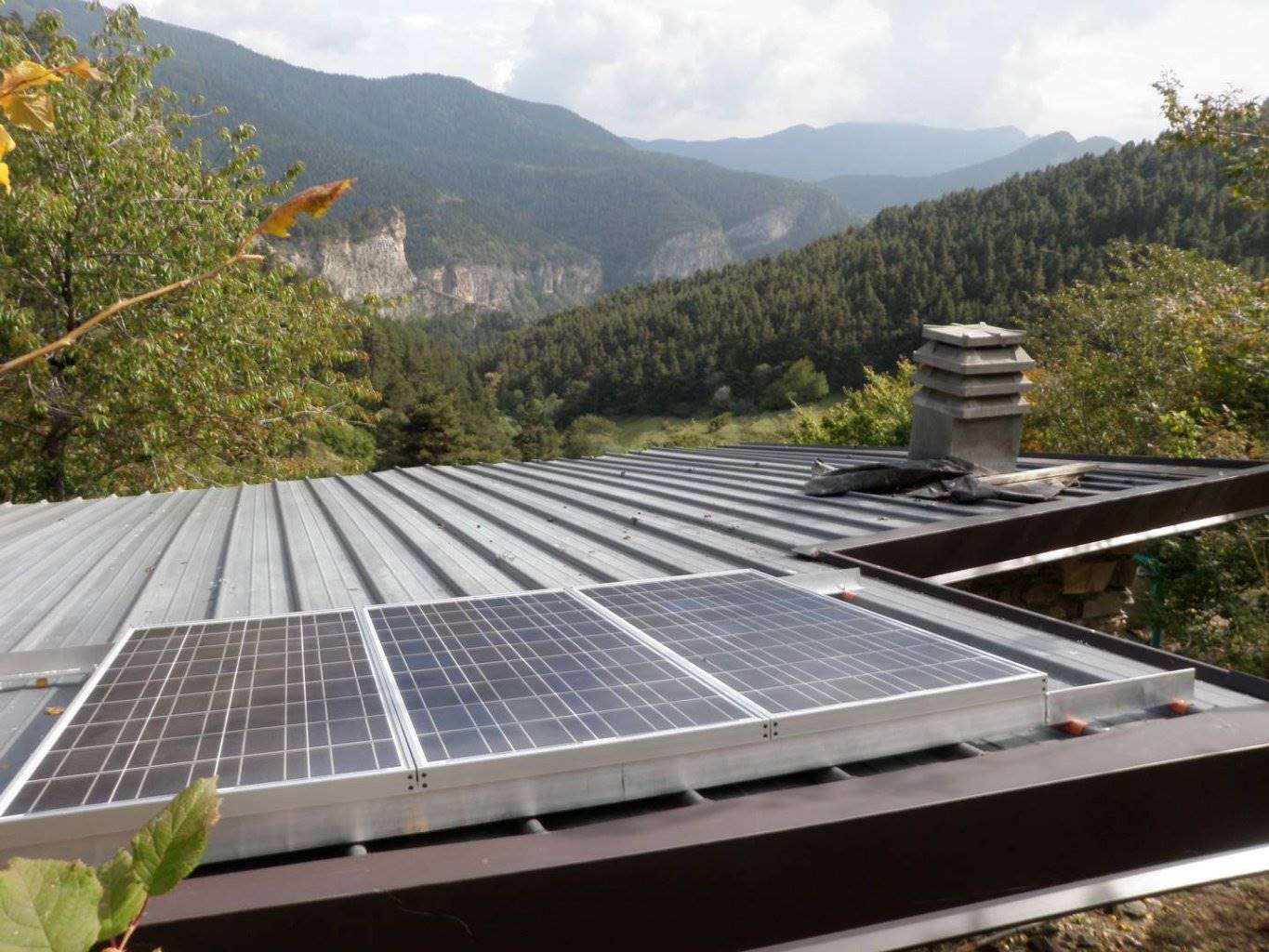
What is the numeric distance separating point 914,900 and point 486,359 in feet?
352

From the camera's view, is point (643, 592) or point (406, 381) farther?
point (406, 381)

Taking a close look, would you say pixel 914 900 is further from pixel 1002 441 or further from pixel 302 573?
pixel 1002 441

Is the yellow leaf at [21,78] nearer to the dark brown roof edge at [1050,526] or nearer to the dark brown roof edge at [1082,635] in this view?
the dark brown roof edge at [1082,635]

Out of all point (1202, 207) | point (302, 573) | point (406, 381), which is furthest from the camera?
point (406, 381)

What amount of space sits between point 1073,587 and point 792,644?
5232 mm

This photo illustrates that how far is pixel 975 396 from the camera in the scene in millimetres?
7785

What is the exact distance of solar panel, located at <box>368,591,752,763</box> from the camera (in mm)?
2563

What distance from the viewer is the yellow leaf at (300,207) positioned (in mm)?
884

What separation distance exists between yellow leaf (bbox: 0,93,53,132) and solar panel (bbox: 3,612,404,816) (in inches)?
64.2

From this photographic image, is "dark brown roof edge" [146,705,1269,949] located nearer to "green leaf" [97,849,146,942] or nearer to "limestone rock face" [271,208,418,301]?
"green leaf" [97,849,146,942]

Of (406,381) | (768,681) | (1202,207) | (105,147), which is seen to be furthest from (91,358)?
(1202,207)

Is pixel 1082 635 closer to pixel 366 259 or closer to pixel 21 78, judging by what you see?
pixel 21 78

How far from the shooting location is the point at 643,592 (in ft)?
13.7

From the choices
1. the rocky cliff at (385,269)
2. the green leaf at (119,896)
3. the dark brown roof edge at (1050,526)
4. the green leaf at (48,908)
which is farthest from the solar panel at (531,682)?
the rocky cliff at (385,269)
